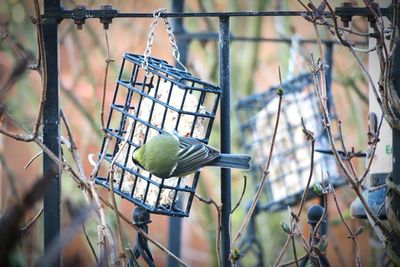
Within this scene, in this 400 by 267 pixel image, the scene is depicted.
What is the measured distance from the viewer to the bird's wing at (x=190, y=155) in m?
2.61

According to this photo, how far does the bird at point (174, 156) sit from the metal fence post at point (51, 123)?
263 mm

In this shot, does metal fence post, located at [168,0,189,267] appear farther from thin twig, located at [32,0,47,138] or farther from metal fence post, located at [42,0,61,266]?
thin twig, located at [32,0,47,138]

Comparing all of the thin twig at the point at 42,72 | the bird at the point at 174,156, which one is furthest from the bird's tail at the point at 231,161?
the thin twig at the point at 42,72

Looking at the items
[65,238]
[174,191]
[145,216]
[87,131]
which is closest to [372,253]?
[87,131]

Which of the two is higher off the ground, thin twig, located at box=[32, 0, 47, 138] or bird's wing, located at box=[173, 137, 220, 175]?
thin twig, located at box=[32, 0, 47, 138]

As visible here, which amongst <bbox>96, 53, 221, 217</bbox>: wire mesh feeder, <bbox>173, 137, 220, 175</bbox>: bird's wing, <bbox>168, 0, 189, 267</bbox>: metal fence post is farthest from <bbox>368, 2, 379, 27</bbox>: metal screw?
<bbox>168, 0, 189, 267</bbox>: metal fence post

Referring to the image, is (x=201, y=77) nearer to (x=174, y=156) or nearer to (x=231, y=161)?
(x=231, y=161)

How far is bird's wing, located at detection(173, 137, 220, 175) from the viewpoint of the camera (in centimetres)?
261

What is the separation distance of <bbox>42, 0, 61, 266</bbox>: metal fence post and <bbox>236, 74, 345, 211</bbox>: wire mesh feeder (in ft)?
7.07

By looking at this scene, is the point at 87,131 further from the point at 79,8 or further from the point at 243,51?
the point at 79,8

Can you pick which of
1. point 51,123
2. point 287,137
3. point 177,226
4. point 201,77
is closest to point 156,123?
point 51,123

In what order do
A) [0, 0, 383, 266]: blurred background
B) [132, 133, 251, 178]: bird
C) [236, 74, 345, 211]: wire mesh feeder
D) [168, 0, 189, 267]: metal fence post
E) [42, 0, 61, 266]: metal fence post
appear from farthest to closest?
[0, 0, 383, 266]: blurred background, [236, 74, 345, 211]: wire mesh feeder, [168, 0, 189, 267]: metal fence post, [132, 133, 251, 178]: bird, [42, 0, 61, 266]: metal fence post

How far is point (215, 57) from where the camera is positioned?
227 inches

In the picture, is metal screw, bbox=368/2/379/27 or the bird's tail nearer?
metal screw, bbox=368/2/379/27
